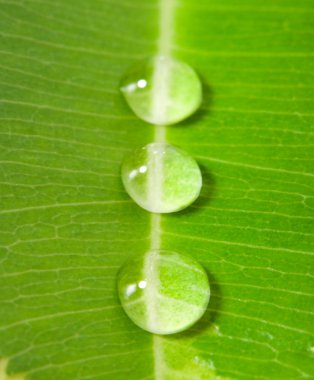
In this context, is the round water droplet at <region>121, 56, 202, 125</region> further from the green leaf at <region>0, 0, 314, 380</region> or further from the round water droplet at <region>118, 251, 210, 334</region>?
the round water droplet at <region>118, 251, 210, 334</region>

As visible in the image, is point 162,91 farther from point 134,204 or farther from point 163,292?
point 163,292

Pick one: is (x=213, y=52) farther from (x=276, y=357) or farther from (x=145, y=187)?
(x=276, y=357)

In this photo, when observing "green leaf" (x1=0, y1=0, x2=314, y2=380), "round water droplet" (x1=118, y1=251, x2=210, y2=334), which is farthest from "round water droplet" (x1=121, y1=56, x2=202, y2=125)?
"round water droplet" (x1=118, y1=251, x2=210, y2=334)

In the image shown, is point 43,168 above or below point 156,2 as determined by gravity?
below

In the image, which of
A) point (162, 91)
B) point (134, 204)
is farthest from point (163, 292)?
point (162, 91)

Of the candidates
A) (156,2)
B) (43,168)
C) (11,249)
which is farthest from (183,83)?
(11,249)

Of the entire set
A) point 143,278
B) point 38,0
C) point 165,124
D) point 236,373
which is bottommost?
point 236,373
